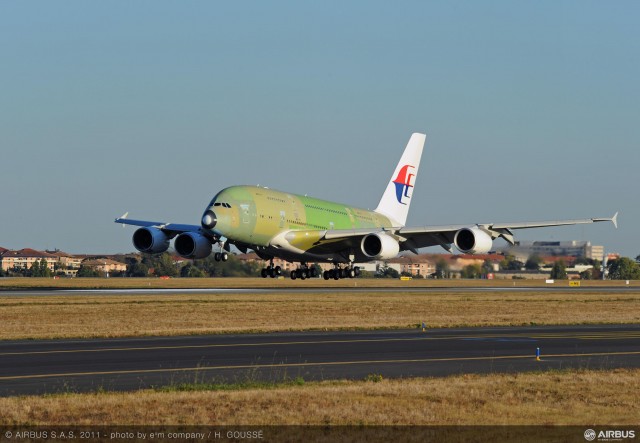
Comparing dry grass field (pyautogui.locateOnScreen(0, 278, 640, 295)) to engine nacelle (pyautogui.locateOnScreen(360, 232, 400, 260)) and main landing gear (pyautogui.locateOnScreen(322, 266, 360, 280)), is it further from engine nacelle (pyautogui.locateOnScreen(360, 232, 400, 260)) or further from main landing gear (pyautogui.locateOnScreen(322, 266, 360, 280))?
engine nacelle (pyautogui.locateOnScreen(360, 232, 400, 260))

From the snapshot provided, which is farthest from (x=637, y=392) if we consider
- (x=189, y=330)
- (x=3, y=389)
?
(x=189, y=330)

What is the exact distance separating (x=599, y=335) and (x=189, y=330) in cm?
1458

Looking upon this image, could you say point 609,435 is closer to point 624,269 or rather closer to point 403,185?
point 403,185

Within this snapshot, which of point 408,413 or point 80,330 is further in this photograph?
point 80,330

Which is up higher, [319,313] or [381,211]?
[381,211]

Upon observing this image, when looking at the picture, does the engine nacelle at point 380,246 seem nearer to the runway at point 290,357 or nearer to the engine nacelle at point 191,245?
the engine nacelle at point 191,245

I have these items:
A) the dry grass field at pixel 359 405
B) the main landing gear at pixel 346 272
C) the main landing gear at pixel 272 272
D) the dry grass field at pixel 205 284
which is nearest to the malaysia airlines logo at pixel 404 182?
the dry grass field at pixel 205 284

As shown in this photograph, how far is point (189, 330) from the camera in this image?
39.1 metres

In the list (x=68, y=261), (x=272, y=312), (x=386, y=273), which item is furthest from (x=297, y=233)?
(x=68, y=261)

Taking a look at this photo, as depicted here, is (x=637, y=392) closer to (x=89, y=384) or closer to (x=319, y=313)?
(x=89, y=384)

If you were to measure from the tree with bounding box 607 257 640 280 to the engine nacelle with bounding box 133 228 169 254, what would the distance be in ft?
276

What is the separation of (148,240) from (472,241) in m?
23.2

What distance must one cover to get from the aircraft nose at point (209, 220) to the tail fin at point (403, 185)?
2613 cm

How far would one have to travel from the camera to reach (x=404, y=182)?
96312mm
